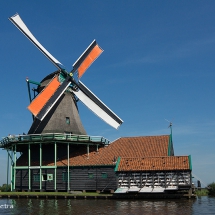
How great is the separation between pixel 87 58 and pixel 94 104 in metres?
5.95

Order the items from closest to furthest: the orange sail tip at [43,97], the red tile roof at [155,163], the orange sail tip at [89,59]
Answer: the red tile roof at [155,163] → the orange sail tip at [43,97] → the orange sail tip at [89,59]

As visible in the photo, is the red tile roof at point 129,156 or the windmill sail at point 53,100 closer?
the red tile roof at point 129,156

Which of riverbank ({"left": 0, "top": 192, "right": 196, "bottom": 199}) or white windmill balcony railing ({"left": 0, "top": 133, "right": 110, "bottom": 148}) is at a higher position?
white windmill balcony railing ({"left": 0, "top": 133, "right": 110, "bottom": 148})

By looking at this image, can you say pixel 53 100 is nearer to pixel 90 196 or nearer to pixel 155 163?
pixel 90 196

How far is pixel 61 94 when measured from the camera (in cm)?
3988

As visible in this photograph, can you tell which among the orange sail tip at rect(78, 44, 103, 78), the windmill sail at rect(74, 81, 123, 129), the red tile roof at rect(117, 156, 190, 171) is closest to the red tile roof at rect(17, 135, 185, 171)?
the red tile roof at rect(117, 156, 190, 171)

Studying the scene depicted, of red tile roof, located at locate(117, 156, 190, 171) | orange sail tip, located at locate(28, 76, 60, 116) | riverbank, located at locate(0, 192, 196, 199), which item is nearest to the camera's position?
riverbank, located at locate(0, 192, 196, 199)

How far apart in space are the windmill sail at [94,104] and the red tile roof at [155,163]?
8.77 meters

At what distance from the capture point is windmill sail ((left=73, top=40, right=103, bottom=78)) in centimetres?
4331

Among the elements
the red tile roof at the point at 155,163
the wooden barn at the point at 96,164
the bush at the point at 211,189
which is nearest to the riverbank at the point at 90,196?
the wooden barn at the point at 96,164

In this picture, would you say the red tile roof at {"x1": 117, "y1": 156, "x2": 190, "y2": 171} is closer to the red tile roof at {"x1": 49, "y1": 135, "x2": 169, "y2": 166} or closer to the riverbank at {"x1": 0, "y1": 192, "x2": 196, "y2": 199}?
the red tile roof at {"x1": 49, "y1": 135, "x2": 169, "y2": 166}

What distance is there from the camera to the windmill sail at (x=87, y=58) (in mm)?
43312

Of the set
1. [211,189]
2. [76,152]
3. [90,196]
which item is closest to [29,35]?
[76,152]

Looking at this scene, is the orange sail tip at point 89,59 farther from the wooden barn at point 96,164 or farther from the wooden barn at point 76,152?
the wooden barn at point 96,164
